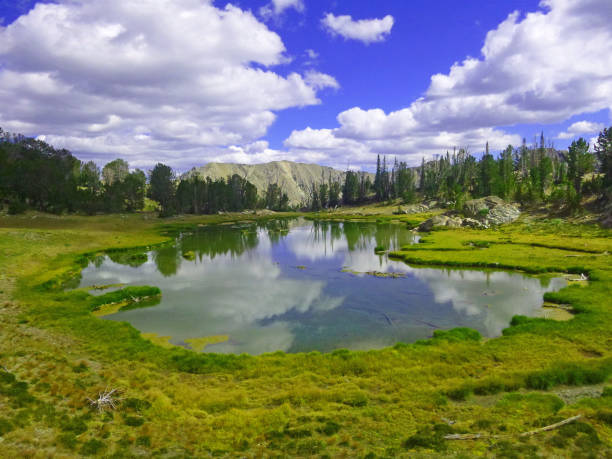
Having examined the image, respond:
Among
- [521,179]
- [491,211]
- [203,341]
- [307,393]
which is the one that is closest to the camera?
[307,393]

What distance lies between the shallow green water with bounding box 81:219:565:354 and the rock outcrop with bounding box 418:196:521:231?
44.3 metres

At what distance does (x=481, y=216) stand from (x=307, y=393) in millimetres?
96381

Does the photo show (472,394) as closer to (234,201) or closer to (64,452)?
(64,452)

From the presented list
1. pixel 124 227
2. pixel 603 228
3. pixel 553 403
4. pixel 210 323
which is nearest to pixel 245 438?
pixel 553 403

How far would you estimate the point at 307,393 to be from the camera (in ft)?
57.8

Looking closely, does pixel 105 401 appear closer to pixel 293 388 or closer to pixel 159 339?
pixel 293 388

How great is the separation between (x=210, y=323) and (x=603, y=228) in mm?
77667

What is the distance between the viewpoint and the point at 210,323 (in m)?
30.8

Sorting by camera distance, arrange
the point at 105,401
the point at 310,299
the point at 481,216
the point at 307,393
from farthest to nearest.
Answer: the point at 481,216, the point at 310,299, the point at 307,393, the point at 105,401

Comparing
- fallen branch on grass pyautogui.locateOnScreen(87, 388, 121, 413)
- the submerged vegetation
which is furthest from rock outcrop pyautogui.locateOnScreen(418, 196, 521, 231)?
fallen branch on grass pyautogui.locateOnScreen(87, 388, 121, 413)

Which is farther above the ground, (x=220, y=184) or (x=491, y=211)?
(x=220, y=184)

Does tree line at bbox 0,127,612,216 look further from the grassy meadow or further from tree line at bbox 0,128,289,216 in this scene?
the grassy meadow

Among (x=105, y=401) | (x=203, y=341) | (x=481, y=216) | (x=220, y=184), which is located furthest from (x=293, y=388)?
(x=220, y=184)

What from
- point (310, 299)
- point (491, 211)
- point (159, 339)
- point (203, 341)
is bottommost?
point (203, 341)
